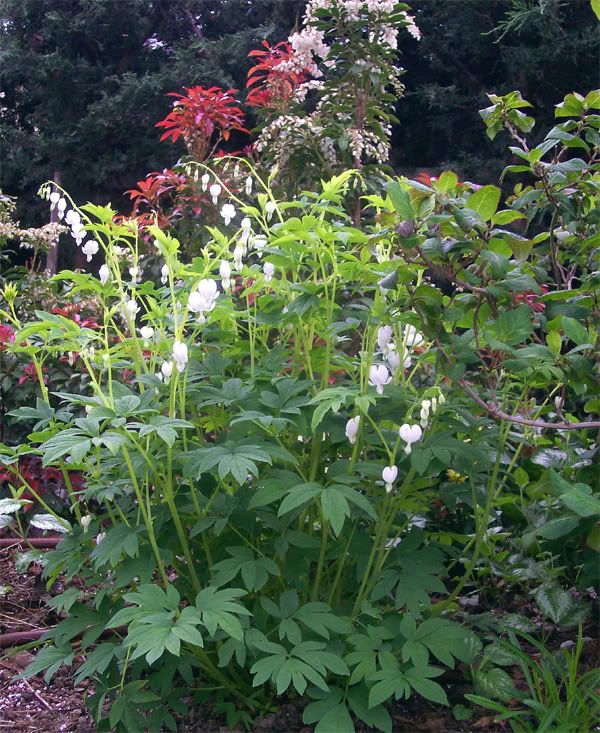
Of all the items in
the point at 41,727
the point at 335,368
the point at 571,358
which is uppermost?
the point at 571,358

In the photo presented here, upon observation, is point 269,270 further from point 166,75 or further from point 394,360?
point 166,75

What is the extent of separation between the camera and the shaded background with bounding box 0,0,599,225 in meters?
6.92

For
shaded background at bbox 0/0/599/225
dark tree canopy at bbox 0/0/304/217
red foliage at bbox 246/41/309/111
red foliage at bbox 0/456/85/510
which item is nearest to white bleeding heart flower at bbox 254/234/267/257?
red foliage at bbox 0/456/85/510

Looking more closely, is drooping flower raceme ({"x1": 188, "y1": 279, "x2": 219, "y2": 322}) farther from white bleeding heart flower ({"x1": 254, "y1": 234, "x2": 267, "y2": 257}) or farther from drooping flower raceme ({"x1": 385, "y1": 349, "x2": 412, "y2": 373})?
drooping flower raceme ({"x1": 385, "y1": 349, "x2": 412, "y2": 373})

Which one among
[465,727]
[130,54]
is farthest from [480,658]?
[130,54]

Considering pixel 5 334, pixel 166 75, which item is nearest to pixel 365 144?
pixel 5 334

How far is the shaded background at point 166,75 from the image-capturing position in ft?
22.7

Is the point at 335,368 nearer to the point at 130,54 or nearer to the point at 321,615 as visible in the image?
the point at 321,615

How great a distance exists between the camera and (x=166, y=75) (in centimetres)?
748

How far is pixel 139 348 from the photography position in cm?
197

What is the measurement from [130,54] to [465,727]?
809cm

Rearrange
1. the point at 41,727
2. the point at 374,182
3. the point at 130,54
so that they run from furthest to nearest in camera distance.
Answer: the point at 130,54 → the point at 374,182 → the point at 41,727

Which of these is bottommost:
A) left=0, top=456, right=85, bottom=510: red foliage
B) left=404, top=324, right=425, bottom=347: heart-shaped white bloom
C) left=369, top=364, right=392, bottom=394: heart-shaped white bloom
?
left=0, top=456, right=85, bottom=510: red foliage

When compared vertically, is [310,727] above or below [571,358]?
below
